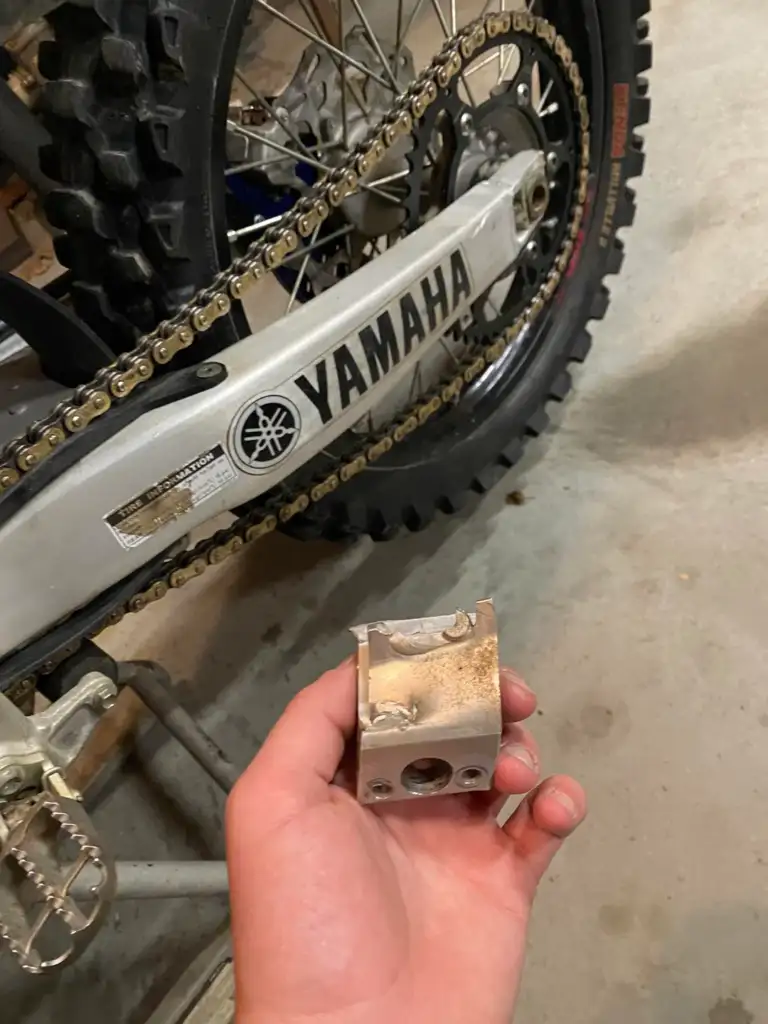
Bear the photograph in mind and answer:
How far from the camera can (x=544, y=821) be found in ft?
2.10

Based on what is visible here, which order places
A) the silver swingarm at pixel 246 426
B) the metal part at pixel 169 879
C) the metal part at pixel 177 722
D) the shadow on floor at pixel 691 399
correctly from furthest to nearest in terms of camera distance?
the shadow on floor at pixel 691 399, the metal part at pixel 177 722, the metal part at pixel 169 879, the silver swingarm at pixel 246 426

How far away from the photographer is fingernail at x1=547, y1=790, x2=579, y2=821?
2.11 ft

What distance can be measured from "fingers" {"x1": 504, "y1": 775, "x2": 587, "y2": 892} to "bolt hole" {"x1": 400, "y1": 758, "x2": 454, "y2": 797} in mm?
77

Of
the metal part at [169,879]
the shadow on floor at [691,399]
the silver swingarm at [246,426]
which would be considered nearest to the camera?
the silver swingarm at [246,426]

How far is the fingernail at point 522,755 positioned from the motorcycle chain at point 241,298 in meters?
0.33

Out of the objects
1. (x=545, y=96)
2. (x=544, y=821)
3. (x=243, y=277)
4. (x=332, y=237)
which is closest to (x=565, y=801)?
(x=544, y=821)

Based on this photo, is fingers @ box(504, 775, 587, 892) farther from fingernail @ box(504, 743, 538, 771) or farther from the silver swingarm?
the silver swingarm

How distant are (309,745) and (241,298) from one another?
15.4 inches

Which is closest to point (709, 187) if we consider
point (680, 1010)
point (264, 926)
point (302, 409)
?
point (302, 409)

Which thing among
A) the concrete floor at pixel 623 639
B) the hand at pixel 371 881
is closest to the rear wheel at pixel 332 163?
the concrete floor at pixel 623 639

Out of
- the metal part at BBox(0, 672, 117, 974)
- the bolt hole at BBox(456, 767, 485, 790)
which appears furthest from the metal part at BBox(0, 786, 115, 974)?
the bolt hole at BBox(456, 767, 485, 790)

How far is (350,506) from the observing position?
102 cm

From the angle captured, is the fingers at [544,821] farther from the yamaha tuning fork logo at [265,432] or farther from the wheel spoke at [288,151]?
the wheel spoke at [288,151]

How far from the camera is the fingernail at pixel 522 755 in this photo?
619 millimetres
